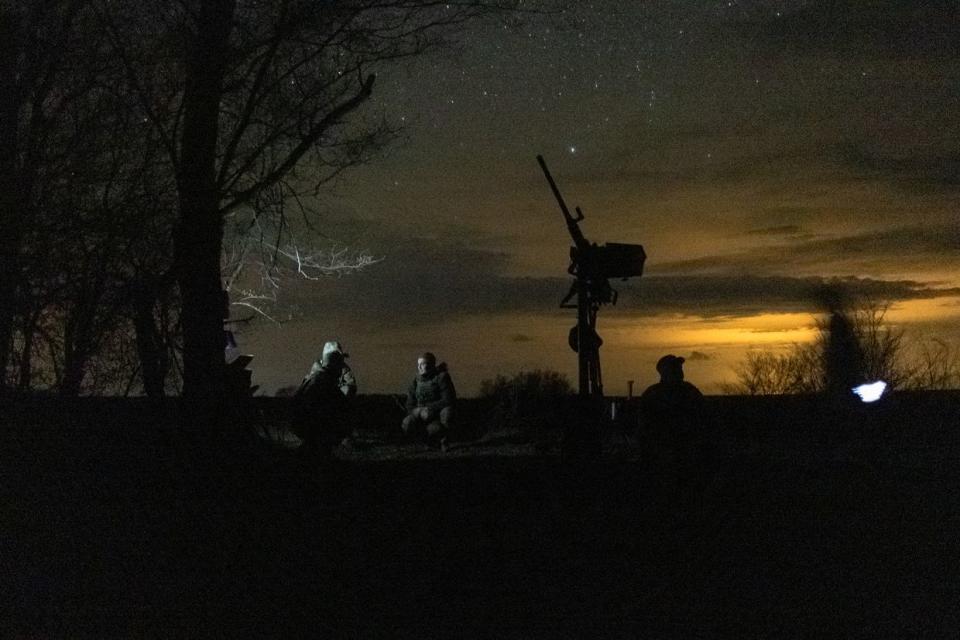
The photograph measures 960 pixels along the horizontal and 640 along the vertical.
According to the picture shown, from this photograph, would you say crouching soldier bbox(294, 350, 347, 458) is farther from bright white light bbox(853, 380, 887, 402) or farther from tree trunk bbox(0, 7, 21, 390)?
bright white light bbox(853, 380, 887, 402)

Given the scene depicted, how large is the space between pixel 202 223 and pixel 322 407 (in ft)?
9.00

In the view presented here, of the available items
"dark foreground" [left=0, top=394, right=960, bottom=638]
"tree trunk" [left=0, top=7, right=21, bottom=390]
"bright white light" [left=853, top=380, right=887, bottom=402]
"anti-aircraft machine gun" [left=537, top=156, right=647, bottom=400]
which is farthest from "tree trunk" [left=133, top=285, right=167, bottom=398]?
"bright white light" [left=853, top=380, right=887, bottom=402]

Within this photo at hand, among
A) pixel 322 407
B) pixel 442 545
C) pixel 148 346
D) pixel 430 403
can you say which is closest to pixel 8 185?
pixel 148 346

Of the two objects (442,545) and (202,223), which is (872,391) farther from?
(442,545)

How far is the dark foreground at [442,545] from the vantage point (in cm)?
637

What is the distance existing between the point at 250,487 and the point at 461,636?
5631mm

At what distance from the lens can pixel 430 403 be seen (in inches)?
669

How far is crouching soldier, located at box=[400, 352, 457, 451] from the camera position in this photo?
16.8 m

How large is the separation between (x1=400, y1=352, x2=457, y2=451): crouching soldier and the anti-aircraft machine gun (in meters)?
3.36

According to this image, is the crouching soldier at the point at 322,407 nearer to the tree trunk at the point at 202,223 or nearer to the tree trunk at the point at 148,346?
the tree trunk at the point at 202,223

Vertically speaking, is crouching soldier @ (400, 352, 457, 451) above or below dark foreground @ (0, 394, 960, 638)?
above

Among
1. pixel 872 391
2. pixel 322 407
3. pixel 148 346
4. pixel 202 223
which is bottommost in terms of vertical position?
pixel 322 407

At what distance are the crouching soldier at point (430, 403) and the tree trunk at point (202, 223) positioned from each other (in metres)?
4.51

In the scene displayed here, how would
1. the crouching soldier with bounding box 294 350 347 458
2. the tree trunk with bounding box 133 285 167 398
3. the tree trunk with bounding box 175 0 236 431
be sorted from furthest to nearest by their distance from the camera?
the crouching soldier with bounding box 294 350 347 458, the tree trunk with bounding box 175 0 236 431, the tree trunk with bounding box 133 285 167 398
